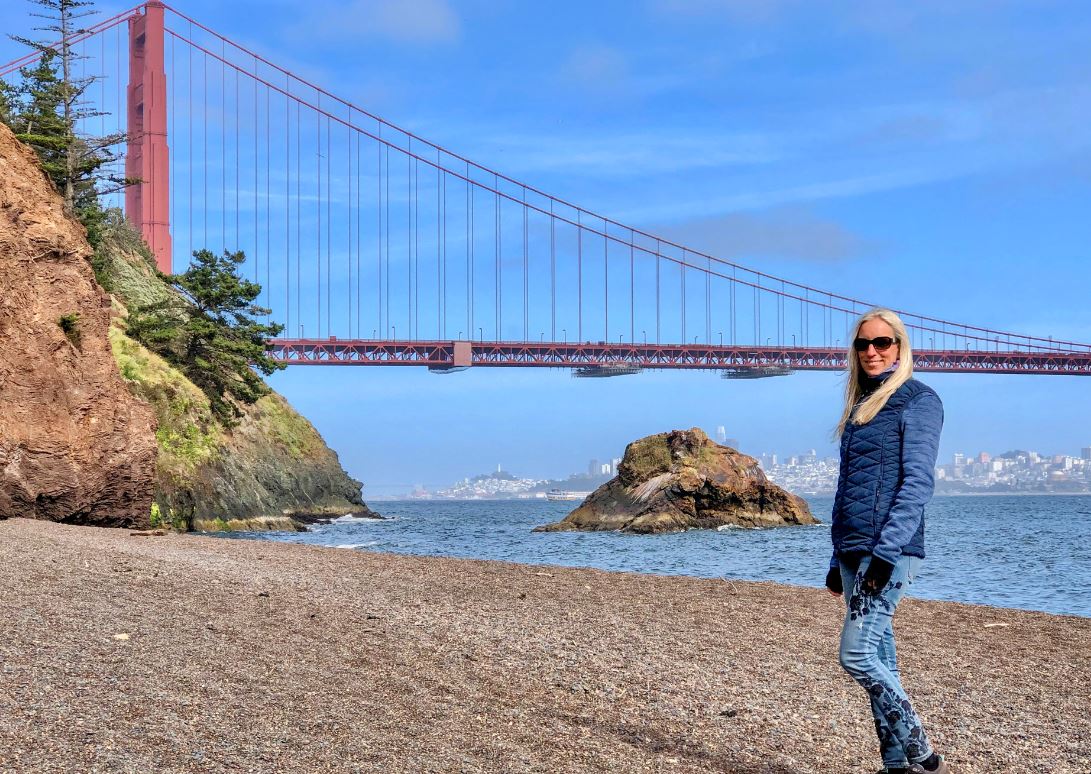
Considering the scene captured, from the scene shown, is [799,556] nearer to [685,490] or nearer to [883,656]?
[685,490]

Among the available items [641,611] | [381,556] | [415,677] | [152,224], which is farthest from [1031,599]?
[152,224]

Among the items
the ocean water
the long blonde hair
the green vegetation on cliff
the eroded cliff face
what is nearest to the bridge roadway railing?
the green vegetation on cliff

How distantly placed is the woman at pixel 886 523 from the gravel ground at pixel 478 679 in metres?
0.71

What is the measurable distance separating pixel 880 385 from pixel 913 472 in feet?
1.44

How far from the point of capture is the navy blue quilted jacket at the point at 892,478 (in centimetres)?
430

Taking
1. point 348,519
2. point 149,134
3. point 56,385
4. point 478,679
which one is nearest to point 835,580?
point 478,679

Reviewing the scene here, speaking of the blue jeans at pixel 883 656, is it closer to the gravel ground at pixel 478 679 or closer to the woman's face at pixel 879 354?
the gravel ground at pixel 478 679

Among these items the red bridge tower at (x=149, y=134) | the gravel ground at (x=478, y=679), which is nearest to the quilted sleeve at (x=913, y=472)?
the gravel ground at (x=478, y=679)

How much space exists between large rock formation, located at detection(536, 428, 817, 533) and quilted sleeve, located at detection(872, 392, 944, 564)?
110ft

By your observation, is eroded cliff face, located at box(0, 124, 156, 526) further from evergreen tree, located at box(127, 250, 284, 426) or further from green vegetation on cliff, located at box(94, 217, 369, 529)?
evergreen tree, located at box(127, 250, 284, 426)

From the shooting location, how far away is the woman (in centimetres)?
433

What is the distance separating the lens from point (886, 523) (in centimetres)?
431

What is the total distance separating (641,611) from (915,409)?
666cm

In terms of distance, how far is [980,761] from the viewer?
5277 mm
